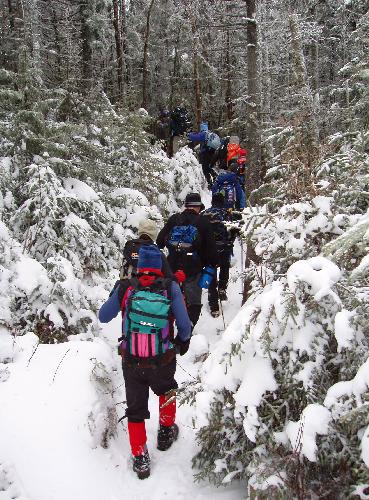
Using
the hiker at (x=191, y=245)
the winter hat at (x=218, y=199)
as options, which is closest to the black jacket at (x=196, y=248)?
the hiker at (x=191, y=245)

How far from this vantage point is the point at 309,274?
10.9 ft

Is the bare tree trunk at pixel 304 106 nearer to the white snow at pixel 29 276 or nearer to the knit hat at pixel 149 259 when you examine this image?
the knit hat at pixel 149 259

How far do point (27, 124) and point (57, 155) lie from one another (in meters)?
0.81

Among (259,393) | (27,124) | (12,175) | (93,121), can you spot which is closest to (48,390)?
(259,393)

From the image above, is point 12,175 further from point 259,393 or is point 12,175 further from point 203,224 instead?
point 259,393

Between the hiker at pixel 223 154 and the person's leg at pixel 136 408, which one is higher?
the hiker at pixel 223 154

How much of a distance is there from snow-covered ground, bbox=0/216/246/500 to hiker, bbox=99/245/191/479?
30 centimetres

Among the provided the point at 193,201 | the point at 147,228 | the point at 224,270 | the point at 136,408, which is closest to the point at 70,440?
the point at 136,408

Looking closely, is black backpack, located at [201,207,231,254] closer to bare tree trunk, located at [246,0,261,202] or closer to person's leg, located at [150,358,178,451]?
bare tree trunk, located at [246,0,261,202]

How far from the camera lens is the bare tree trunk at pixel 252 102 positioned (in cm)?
952

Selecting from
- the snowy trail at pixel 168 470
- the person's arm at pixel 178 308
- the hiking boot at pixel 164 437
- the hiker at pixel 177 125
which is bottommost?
the snowy trail at pixel 168 470

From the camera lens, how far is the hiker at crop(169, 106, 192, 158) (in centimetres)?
1752

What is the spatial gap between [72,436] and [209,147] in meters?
11.8

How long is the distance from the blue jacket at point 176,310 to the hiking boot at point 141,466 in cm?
127
